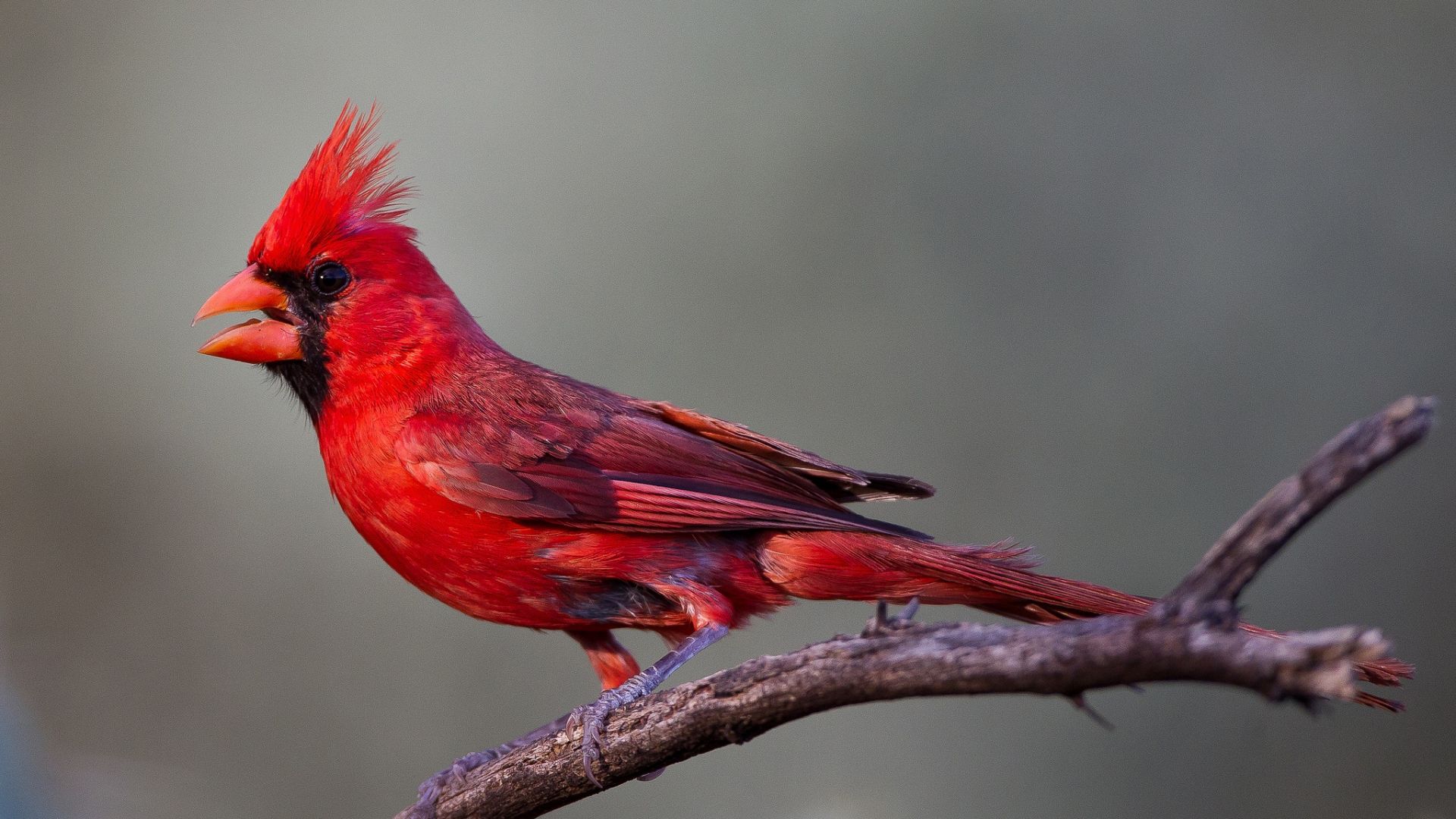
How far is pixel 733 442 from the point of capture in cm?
225

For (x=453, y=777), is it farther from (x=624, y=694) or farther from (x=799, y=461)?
(x=799, y=461)

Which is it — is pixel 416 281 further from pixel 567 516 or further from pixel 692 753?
pixel 692 753

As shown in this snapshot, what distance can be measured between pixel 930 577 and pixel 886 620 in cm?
47

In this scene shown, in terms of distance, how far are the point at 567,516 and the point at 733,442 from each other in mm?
402

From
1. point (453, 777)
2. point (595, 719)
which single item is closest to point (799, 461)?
point (595, 719)

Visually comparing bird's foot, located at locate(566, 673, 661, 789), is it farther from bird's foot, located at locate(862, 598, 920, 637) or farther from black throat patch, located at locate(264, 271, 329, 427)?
black throat patch, located at locate(264, 271, 329, 427)

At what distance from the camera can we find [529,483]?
203 cm

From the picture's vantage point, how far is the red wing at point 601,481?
201cm

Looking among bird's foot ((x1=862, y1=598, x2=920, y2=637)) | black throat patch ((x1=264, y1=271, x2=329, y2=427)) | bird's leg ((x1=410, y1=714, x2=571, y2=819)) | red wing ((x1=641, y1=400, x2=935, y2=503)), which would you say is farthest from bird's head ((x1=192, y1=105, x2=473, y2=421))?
bird's foot ((x1=862, y1=598, x2=920, y2=637))

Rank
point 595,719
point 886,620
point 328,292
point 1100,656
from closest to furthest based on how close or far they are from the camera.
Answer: point 1100,656 < point 886,620 < point 595,719 < point 328,292

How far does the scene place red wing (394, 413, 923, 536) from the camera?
6.58 ft

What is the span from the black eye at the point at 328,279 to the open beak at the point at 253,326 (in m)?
0.07

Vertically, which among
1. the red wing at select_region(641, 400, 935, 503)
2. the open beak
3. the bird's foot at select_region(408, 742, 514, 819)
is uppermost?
the red wing at select_region(641, 400, 935, 503)

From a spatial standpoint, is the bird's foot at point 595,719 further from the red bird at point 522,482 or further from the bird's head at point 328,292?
the bird's head at point 328,292
